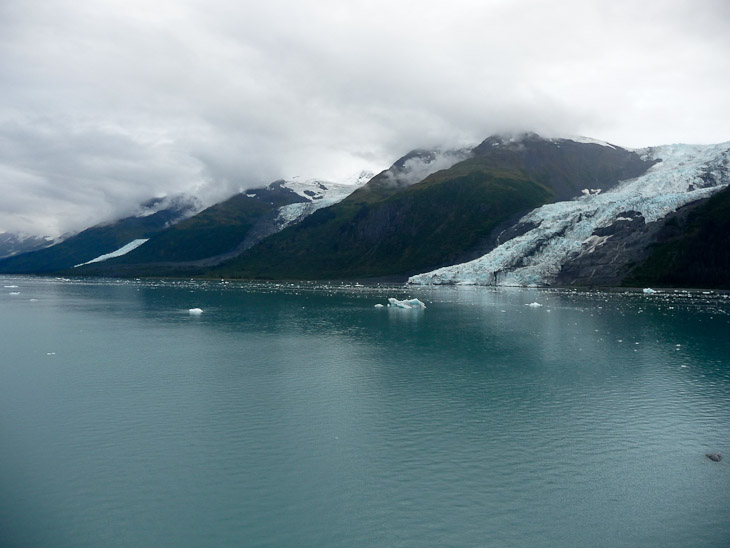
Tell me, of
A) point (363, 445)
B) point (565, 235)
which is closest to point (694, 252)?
point (565, 235)

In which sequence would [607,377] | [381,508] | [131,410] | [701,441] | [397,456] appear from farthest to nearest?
[607,377] → [131,410] → [701,441] → [397,456] → [381,508]

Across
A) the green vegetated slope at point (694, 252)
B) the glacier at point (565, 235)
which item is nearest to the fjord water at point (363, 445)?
the green vegetated slope at point (694, 252)

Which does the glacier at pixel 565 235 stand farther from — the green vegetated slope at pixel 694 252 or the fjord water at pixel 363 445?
the fjord water at pixel 363 445

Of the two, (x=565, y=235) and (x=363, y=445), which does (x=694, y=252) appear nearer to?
(x=565, y=235)

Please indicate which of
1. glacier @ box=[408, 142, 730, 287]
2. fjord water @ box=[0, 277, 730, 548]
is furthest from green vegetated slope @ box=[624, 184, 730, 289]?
fjord water @ box=[0, 277, 730, 548]

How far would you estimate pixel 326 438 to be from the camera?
22266 mm

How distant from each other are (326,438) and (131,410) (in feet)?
34.8

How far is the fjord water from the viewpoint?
15094 millimetres

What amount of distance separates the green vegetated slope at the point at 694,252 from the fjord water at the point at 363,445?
101 metres

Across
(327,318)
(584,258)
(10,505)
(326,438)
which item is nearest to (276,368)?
(326,438)

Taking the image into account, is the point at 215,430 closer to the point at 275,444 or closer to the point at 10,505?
the point at 275,444

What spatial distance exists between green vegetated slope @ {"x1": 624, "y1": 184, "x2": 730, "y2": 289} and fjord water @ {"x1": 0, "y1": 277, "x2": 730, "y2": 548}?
3971 inches

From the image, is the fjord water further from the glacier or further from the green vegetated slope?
the glacier

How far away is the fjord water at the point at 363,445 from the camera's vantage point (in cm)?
1509
